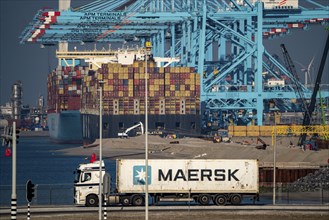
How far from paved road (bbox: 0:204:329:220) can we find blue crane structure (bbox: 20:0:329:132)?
111 metres

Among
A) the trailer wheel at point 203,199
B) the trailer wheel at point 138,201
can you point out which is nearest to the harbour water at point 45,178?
the trailer wheel at point 138,201

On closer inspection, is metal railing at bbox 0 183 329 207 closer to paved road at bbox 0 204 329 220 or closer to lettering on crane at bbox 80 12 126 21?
paved road at bbox 0 204 329 220

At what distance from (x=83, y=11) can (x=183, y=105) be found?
73.7 feet

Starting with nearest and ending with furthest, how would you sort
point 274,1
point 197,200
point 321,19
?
point 197,200
point 321,19
point 274,1

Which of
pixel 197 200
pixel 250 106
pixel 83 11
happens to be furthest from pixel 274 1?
pixel 197 200

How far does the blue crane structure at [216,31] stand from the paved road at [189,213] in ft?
364

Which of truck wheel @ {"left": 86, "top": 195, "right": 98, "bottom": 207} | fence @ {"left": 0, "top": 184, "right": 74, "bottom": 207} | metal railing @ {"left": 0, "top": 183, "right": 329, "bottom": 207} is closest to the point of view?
truck wheel @ {"left": 86, "top": 195, "right": 98, "bottom": 207}

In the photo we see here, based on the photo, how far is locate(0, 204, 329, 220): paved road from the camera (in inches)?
1954

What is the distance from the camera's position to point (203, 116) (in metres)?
178

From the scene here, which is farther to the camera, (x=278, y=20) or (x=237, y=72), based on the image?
(x=237, y=72)

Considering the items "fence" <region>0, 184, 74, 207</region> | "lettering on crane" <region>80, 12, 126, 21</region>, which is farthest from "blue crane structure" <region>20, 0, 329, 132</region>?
"fence" <region>0, 184, 74, 207</region>

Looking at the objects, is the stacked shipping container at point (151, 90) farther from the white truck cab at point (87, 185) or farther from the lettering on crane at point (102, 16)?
the white truck cab at point (87, 185)

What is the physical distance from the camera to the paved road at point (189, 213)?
Result: 49.6 meters

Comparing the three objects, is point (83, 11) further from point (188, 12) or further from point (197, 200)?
point (197, 200)
